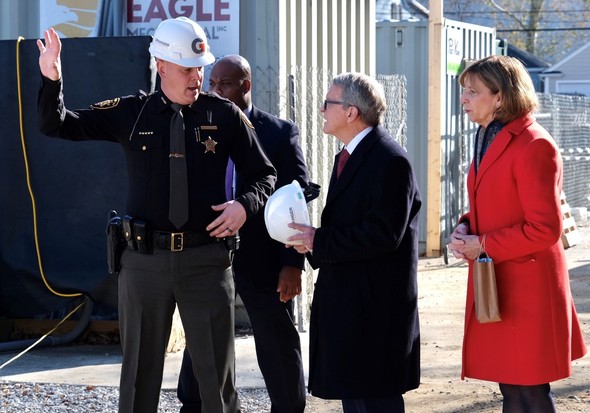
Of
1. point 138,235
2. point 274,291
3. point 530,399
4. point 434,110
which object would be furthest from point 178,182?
point 434,110

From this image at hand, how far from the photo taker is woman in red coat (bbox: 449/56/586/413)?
445 centimetres

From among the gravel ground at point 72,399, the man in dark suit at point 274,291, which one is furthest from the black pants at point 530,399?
the gravel ground at point 72,399

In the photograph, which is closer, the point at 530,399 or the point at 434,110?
the point at 530,399

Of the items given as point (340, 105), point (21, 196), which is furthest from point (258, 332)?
point (21, 196)

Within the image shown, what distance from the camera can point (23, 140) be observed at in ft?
26.2

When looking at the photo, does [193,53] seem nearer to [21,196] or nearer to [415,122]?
[21,196]

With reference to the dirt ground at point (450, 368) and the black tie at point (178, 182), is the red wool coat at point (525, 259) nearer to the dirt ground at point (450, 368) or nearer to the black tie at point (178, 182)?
the black tie at point (178, 182)

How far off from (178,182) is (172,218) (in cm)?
16

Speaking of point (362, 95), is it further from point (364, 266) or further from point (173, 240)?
point (173, 240)

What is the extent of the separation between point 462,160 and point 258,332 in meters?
8.43

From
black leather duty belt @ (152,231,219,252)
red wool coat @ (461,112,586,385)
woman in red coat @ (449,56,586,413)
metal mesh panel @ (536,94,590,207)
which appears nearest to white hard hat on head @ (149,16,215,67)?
black leather duty belt @ (152,231,219,252)

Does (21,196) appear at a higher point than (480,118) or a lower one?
lower

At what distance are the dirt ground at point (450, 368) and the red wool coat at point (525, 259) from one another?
6.28ft

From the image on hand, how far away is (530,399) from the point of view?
4.58 m
